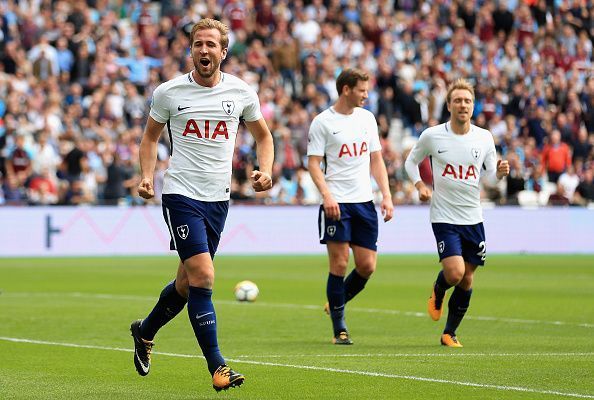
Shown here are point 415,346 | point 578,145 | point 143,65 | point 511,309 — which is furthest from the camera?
point 578,145

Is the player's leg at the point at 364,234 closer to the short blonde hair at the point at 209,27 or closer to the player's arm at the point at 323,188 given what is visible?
the player's arm at the point at 323,188

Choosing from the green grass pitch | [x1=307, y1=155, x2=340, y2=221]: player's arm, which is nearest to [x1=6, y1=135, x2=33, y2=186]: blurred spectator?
the green grass pitch

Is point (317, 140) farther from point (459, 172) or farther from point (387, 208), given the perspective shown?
point (459, 172)

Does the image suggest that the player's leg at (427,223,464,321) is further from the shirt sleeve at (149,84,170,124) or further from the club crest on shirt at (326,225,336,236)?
the shirt sleeve at (149,84,170,124)

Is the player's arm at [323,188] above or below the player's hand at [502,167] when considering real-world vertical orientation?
below

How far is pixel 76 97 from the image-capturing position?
30.4 meters

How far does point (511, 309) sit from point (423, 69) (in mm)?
19781

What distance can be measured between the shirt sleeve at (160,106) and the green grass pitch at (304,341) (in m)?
1.89

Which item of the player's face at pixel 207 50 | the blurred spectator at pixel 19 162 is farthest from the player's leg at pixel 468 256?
the blurred spectator at pixel 19 162

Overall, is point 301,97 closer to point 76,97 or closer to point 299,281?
point 76,97

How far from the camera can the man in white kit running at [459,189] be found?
1280 centimetres

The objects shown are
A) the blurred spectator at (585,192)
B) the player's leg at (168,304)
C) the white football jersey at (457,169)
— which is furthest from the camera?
the blurred spectator at (585,192)

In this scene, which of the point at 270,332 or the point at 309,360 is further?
the point at 270,332

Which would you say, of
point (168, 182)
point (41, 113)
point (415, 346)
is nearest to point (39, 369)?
point (168, 182)
